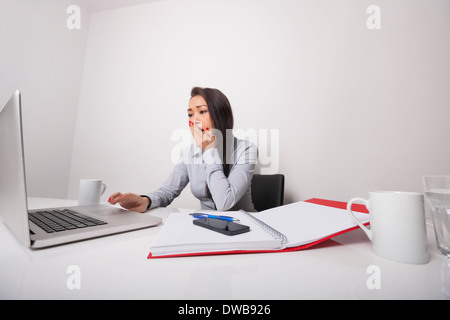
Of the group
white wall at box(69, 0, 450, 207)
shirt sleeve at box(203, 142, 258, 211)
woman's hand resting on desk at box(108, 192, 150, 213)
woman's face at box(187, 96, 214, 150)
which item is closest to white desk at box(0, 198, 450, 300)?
woman's hand resting on desk at box(108, 192, 150, 213)

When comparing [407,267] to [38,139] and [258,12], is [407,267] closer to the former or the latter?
[258,12]

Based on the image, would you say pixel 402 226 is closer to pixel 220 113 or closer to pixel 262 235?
pixel 262 235

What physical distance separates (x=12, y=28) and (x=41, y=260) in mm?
1761

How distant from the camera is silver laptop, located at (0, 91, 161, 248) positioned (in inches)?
11.9

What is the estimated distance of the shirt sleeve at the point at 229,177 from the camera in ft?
2.62

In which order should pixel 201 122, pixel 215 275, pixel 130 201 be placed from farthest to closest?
pixel 201 122 < pixel 130 201 < pixel 215 275

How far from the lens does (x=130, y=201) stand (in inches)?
27.9

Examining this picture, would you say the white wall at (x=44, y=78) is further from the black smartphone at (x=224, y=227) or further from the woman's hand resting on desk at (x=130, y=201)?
the black smartphone at (x=224, y=227)

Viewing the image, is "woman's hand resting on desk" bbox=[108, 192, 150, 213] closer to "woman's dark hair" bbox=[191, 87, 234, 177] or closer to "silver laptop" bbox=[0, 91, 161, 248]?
"silver laptop" bbox=[0, 91, 161, 248]

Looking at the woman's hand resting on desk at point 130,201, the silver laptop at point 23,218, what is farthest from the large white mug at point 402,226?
the woman's hand resting on desk at point 130,201

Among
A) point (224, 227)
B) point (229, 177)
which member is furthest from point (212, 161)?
point (224, 227)

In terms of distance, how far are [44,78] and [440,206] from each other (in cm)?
221

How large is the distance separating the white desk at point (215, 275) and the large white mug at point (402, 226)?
0.05ft
